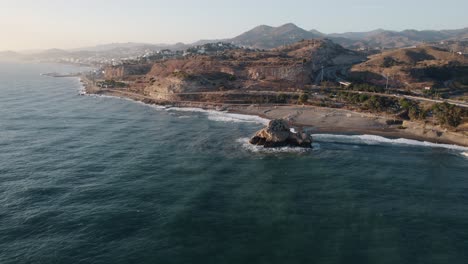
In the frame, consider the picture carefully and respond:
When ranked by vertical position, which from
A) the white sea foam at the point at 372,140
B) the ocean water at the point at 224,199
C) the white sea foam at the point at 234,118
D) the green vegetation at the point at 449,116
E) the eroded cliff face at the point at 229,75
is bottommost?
the ocean water at the point at 224,199

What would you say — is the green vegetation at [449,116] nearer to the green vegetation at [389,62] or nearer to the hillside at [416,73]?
the hillside at [416,73]

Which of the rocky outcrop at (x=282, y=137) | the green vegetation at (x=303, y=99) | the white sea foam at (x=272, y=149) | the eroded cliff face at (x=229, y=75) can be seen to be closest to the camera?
the white sea foam at (x=272, y=149)

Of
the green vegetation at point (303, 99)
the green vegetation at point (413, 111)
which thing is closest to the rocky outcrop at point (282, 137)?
the green vegetation at point (413, 111)

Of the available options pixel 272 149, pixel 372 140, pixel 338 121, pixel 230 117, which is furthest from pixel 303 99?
pixel 272 149

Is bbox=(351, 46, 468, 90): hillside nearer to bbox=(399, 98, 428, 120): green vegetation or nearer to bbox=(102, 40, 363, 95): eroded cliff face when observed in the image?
bbox=(102, 40, 363, 95): eroded cliff face

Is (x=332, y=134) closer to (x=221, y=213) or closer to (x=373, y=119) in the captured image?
(x=373, y=119)

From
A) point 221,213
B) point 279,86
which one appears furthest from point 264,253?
point 279,86

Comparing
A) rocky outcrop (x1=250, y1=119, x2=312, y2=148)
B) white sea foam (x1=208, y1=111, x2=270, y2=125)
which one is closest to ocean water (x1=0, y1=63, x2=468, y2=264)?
rocky outcrop (x1=250, y1=119, x2=312, y2=148)
